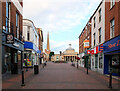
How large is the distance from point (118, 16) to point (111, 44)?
9.04 ft

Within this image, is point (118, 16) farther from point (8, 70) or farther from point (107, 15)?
point (8, 70)

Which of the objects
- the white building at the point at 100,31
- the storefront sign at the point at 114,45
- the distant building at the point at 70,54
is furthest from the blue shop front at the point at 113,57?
the distant building at the point at 70,54

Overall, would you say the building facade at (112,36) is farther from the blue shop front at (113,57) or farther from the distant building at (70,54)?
the distant building at (70,54)

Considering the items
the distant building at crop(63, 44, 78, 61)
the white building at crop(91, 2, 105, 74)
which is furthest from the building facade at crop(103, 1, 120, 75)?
the distant building at crop(63, 44, 78, 61)

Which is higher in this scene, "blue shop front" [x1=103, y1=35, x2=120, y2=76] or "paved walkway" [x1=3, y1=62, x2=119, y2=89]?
"blue shop front" [x1=103, y1=35, x2=120, y2=76]

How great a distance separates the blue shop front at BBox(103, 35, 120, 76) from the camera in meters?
10.7

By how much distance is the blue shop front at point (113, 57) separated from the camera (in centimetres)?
1073

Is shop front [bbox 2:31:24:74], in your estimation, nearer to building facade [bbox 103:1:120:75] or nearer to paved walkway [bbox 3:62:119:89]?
paved walkway [bbox 3:62:119:89]

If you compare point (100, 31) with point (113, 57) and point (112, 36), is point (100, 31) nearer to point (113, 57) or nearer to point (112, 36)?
point (112, 36)

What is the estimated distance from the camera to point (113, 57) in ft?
41.8

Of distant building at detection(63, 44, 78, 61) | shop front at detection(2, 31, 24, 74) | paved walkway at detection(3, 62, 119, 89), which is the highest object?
shop front at detection(2, 31, 24, 74)

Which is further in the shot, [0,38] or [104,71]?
[104,71]

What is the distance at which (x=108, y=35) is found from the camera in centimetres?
1327

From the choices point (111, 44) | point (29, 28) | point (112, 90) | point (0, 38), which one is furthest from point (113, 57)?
point (29, 28)
